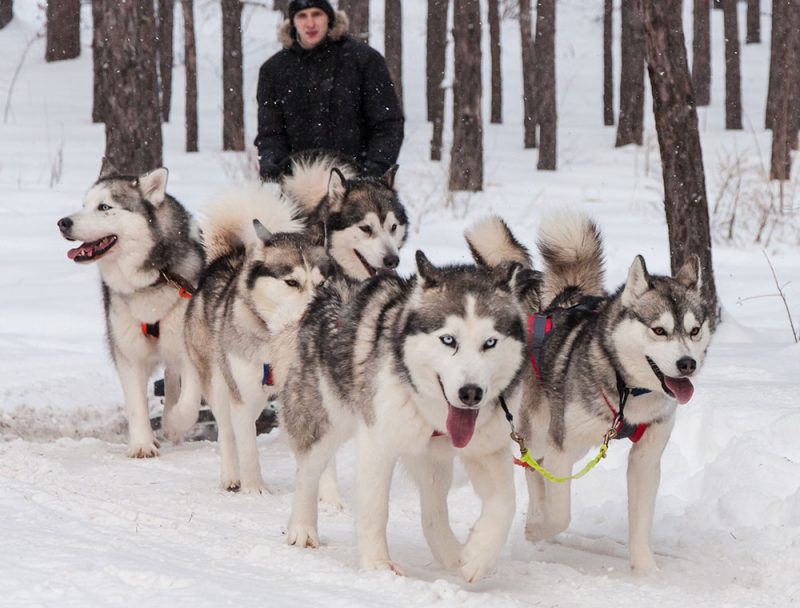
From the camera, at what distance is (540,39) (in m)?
22.1

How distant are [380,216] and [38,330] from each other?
3384 mm

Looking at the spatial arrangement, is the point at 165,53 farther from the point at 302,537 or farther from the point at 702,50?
the point at 302,537

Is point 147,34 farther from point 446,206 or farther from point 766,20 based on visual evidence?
point 766,20

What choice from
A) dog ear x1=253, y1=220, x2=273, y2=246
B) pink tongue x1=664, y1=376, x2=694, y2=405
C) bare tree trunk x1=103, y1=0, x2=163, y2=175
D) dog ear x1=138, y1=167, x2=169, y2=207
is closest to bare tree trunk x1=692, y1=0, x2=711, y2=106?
bare tree trunk x1=103, y1=0, x2=163, y2=175

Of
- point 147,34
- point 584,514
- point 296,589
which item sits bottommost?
point 584,514

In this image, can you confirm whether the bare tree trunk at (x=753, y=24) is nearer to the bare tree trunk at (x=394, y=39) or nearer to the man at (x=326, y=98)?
the bare tree trunk at (x=394, y=39)

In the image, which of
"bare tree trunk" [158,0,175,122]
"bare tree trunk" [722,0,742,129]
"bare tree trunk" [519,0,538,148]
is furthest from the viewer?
"bare tree trunk" [519,0,538,148]

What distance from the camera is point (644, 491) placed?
3.93 metres

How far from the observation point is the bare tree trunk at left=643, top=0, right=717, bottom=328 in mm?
6918

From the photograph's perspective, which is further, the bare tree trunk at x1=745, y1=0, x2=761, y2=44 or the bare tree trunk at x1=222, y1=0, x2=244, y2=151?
the bare tree trunk at x1=745, y1=0, x2=761, y2=44

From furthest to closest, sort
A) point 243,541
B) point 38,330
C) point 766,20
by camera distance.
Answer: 1. point 766,20
2. point 38,330
3. point 243,541

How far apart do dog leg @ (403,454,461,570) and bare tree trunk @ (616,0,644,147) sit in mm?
17293

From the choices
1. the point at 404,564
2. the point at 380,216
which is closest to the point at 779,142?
the point at 380,216

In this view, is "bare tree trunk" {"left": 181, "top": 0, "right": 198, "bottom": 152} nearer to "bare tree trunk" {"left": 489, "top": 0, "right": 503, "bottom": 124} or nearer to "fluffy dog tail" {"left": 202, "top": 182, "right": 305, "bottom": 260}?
"bare tree trunk" {"left": 489, "top": 0, "right": 503, "bottom": 124}
